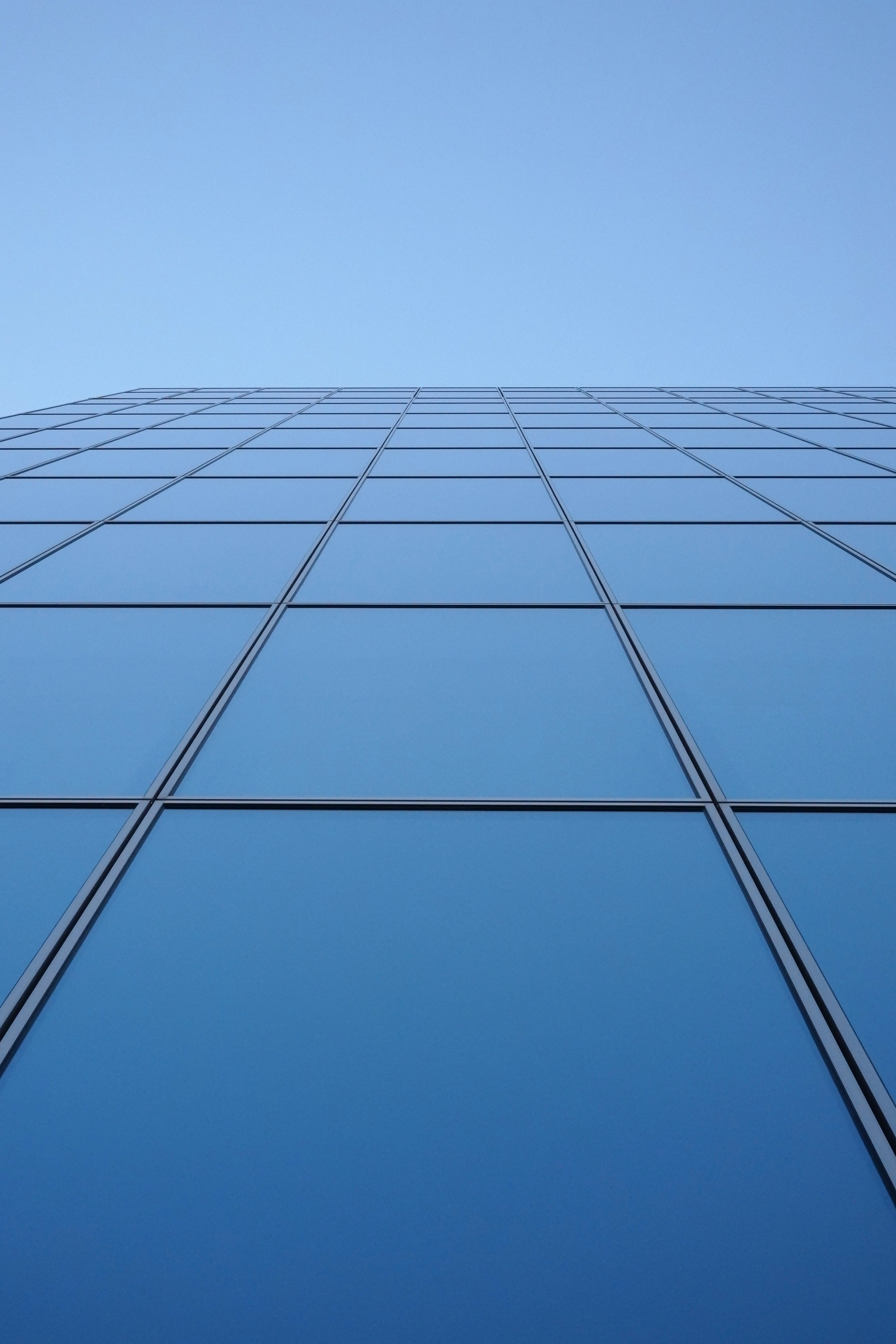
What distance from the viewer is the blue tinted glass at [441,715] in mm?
3059

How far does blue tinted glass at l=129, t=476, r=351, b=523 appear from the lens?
6262 millimetres

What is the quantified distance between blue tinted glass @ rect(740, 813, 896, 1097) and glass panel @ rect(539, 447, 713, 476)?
542cm

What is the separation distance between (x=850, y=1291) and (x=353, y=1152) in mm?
1191

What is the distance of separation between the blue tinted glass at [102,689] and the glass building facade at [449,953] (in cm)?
2

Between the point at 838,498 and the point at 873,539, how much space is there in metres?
1.32

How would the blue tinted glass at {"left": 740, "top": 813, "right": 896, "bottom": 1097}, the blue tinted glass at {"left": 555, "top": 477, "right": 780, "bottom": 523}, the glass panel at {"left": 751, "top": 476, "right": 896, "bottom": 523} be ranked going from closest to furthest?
the blue tinted glass at {"left": 740, "top": 813, "right": 896, "bottom": 1097}
the blue tinted glass at {"left": 555, "top": 477, "right": 780, "bottom": 523}
the glass panel at {"left": 751, "top": 476, "right": 896, "bottom": 523}

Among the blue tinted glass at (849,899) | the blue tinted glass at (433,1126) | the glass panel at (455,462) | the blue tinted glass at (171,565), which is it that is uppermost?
the glass panel at (455,462)

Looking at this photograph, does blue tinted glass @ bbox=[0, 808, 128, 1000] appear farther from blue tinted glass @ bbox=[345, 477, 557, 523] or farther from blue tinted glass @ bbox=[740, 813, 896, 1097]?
blue tinted glass @ bbox=[345, 477, 557, 523]

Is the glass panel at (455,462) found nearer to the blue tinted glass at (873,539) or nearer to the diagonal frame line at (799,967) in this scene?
the blue tinted glass at (873,539)

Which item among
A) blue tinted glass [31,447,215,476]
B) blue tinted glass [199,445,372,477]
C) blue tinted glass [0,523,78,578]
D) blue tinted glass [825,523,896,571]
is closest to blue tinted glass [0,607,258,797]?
blue tinted glass [0,523,78,578]

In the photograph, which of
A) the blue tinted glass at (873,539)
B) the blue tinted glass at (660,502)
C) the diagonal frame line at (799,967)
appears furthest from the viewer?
the blue tinted glass at (660,502)

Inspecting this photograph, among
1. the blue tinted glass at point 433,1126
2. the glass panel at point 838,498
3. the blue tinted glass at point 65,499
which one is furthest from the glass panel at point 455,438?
the blue tinted glass at point 433,1126

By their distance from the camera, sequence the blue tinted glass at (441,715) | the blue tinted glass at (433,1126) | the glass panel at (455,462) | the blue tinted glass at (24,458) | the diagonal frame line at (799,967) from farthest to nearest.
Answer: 1. the blue tinted glass at (24,458)
2. the glass panel at (455,462)
3. the blue tinted glass at (441,715)
4. the diagonal frame line at (799,967)
5. the blue tinted glass at (433,1126)

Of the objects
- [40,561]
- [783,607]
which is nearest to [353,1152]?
[783,607]
